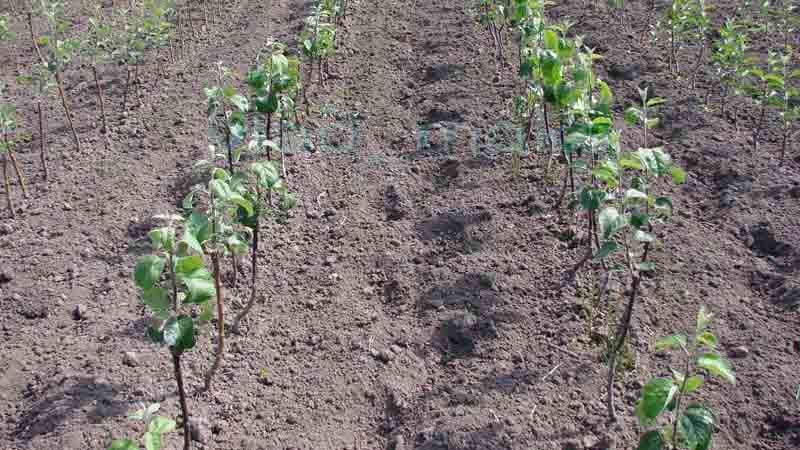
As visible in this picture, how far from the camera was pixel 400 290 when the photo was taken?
4.26 meters

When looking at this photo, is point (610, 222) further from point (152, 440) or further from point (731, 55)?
point (731, 55)

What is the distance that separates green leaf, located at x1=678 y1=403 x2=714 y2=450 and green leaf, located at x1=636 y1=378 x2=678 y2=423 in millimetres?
108

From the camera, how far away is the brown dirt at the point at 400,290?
3369 millimetres

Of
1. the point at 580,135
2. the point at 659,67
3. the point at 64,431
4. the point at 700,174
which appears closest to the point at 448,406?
the point at 580,135

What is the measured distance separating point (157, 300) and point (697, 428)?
201 cm

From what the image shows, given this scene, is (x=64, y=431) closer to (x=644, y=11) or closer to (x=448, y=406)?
(x=448, y=406)

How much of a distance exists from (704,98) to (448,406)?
439 centimetres

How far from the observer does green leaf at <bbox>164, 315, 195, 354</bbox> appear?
253cm

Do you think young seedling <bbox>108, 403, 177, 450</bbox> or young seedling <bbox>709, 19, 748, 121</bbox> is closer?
young seedling <bbox>108, 403, 177, 450</bbox>

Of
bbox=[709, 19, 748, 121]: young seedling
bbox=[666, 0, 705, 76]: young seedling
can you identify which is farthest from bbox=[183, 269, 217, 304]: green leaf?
bbox=[666, 0, 705, 76]: young seedling

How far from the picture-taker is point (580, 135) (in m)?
3.47

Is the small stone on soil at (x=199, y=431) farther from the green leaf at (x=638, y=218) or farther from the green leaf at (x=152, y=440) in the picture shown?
the green leaf at (x=638, y=218)

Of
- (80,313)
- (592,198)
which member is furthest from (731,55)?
(80,313)

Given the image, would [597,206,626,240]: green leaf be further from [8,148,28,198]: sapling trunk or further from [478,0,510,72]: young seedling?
[8,148,28,198]: sapling trunk
